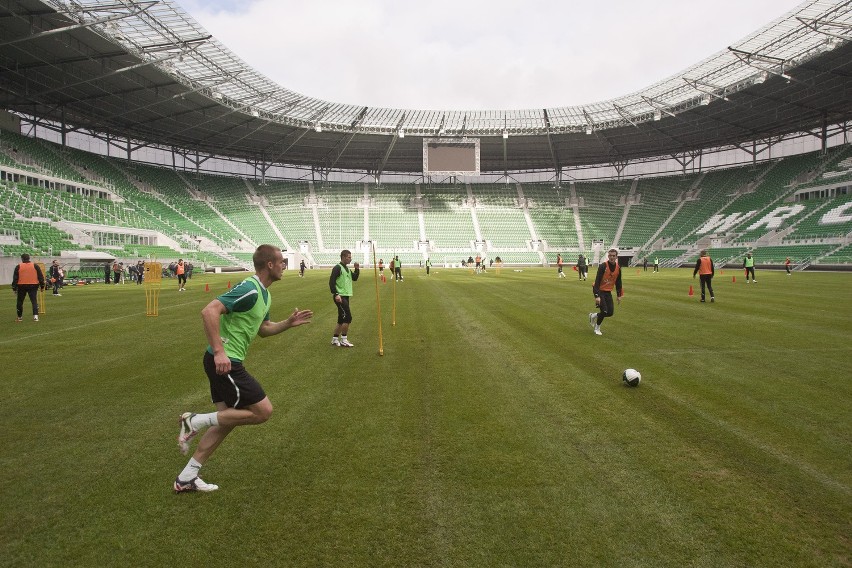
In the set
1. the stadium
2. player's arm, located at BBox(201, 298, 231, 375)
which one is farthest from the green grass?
player's arm, located at BBox(201, 298, 231, 375)

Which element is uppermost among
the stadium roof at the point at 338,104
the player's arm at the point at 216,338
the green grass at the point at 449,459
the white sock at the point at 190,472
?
the stadium roof at the point at 338,104

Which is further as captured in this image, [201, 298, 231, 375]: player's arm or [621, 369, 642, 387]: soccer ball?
[621, 369, 642, 387]: soccer ball

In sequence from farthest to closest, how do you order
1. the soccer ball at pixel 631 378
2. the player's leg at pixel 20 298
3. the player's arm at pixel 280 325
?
the player's leg at pixel 20 298 < the soccer ball at pixel 631 378 < the player's arm at pixel 280 325

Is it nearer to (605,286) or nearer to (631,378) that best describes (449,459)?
(631,378)

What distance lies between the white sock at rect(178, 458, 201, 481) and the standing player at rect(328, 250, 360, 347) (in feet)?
19.6

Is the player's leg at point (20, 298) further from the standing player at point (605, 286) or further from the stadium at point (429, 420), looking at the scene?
the standing player at point (605, 286)

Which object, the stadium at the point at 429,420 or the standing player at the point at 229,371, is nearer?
the stadium at the point at 429,420

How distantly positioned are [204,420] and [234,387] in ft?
1.49

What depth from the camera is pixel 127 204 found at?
52969mm

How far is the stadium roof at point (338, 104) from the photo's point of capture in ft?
Result: 119

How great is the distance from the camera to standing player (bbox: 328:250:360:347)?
1022 cm

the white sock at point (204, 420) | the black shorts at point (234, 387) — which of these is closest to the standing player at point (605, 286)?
the black shorts at point (234, 387)

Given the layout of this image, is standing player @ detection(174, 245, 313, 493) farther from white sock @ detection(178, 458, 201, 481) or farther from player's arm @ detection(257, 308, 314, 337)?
player's arm @ detection(257, 308, 314, 337)

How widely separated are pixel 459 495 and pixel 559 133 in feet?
219
